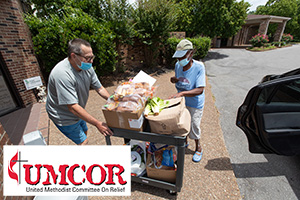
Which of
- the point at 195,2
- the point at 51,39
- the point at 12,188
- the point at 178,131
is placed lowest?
the point at 12,188

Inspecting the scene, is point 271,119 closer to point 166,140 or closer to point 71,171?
point 166,140

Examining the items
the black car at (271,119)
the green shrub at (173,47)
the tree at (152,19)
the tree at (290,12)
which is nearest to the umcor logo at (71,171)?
the black car at (271,119)

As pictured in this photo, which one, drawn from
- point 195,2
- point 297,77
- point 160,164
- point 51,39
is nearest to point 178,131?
point 160,164

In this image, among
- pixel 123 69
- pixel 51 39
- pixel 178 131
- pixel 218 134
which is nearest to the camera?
pixel 178 131

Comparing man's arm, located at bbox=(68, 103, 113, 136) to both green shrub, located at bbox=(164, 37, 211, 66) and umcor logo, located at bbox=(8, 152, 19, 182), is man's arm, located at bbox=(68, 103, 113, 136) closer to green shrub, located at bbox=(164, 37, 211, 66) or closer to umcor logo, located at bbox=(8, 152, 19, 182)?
umcor logo, located at bbox=(8, 152, 19, 182)

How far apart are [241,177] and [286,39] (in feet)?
108

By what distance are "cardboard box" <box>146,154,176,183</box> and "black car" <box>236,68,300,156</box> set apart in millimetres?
1342

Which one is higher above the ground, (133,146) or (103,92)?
(103,92)

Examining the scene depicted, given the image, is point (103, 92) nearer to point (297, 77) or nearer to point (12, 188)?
point (12, 188)

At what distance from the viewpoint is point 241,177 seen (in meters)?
2.29

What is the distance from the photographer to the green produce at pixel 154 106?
5.27ft

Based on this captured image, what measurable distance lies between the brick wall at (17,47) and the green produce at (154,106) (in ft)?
17.7

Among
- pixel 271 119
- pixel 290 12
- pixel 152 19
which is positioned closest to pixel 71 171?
pixel 271 119

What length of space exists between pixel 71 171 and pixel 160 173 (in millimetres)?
1150
